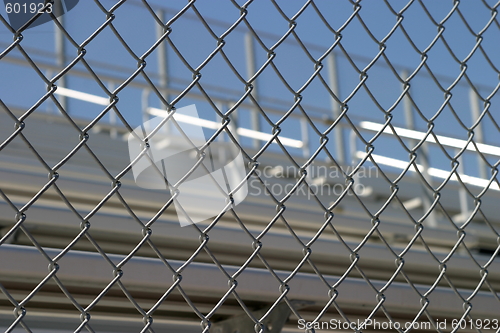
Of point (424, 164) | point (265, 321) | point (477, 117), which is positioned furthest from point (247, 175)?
point (477, 117)

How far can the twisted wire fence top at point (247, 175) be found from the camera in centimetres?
76

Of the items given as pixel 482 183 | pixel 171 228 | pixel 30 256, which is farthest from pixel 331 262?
pixel 482 183

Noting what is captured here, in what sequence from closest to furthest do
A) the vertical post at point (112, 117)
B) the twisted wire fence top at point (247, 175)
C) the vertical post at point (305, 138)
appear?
the twisted wire fence top at point (247, 175)
the vertical post at point (112, 117)
the vertical post at point (305, 138)

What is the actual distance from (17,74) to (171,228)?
146 centimetres

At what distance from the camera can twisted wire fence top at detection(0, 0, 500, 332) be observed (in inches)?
29.8

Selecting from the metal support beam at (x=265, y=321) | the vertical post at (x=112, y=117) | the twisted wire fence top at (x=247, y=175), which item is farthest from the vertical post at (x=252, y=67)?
the metal support beam at (x=265, y=321)

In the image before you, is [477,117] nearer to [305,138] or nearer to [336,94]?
[336,94]

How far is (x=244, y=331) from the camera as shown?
114 cm

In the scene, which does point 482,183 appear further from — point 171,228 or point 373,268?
point 171,228

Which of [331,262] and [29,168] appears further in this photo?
[29,168]

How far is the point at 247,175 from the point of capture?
30.7 inches

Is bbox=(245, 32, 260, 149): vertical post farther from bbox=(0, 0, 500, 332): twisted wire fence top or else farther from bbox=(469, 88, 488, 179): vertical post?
bbox=(469, 88, 488, 179): vertical post

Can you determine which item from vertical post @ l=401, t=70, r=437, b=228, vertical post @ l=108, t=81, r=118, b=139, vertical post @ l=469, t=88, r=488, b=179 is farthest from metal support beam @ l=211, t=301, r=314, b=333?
vertical post @ l=469, t=88, r=488, b=179

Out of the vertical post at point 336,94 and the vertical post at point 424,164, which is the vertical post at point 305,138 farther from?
the vertical post at point 424,164
